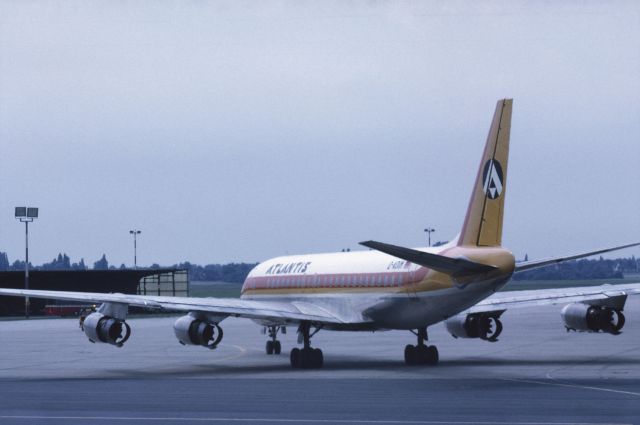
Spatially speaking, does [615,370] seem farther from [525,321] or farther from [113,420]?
[525,321]

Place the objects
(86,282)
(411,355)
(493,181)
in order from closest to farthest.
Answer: (493,181) < (411,355) < (86,282)

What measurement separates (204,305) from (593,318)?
560 inches

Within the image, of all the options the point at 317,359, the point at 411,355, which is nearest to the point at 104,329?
the point at 317,359

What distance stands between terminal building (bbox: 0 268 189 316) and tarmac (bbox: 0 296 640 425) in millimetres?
56918

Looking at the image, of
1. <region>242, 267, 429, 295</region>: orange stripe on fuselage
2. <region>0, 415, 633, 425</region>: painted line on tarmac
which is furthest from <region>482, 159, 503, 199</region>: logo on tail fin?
<region>0, 415, 633, 425</region>: painted line on tarmac

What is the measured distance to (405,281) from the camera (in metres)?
41.4

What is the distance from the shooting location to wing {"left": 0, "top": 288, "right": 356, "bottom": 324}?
130ft

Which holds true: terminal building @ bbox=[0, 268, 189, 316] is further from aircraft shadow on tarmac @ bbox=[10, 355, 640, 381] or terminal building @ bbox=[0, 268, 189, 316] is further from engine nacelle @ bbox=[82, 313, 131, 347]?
engine nacelle @ bbox=[82, 313, 131, 347]

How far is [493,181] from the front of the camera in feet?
129

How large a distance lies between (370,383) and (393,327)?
9.24 m

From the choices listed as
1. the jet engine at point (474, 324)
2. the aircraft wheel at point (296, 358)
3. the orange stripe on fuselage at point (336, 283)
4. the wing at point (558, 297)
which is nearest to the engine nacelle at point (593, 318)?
the wing at point (558, 297)

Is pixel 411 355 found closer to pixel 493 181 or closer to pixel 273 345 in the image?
pixel 493 181

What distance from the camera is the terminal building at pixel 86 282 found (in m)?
117

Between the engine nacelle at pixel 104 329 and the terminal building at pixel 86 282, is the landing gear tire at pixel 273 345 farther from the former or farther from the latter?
the terminal building at pixel 86 282
